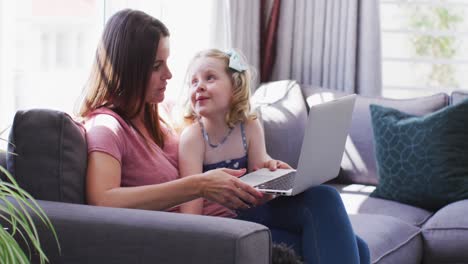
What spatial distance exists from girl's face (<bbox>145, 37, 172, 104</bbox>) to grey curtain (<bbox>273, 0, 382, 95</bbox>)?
2.21 metres

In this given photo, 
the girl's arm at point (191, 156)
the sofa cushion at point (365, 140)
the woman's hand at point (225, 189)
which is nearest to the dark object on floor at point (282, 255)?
the woman's hand at point (225, 189)

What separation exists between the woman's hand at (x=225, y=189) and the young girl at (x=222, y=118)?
38 cm

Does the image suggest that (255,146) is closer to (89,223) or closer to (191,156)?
(191,156)

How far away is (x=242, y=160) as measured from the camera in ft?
9.00

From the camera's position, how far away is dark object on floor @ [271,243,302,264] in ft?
7.05

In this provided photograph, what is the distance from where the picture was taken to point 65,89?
3.35 meters

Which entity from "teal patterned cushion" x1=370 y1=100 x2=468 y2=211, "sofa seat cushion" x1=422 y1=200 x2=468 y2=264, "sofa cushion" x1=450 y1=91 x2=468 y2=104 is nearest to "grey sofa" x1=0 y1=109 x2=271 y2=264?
"sofa seat cushion" x1=422 y1=200 x2=468 y2=264

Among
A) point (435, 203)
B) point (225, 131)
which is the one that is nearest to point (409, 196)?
point (435, 203)

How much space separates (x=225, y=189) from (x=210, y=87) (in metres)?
0.59

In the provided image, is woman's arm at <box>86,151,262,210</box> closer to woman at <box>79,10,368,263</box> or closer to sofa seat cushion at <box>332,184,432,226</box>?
woman at <box>79,10,368,263</box>

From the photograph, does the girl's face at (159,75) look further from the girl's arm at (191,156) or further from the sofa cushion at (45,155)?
the sofa cushion at (45,155)

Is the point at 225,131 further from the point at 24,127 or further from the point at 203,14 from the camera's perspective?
the point at 203,14

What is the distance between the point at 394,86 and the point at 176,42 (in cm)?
149

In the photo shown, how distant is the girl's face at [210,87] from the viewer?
2.73 meters
